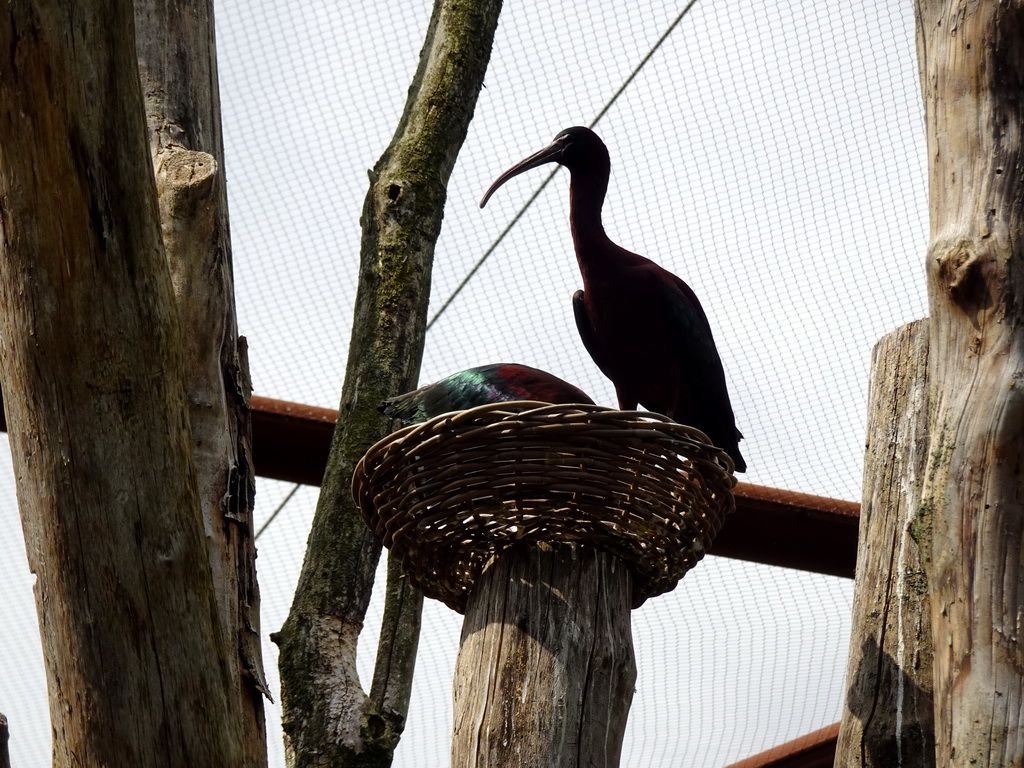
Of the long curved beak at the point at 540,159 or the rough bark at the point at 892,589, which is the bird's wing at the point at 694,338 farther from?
the rough bark at the point at 892,589

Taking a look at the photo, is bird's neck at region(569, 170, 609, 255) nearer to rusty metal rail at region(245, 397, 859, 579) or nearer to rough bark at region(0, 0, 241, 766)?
rusty metal rail at region(245, 397, 859, 579)

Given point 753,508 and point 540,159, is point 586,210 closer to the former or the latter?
point 540,159

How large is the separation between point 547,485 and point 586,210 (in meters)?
1.70

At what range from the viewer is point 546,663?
1.99m

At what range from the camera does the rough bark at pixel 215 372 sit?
7.55ft

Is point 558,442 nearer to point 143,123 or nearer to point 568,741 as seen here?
point 568,741

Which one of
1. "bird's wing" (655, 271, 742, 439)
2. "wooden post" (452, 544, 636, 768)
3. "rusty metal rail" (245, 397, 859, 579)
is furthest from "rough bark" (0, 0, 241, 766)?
"bird's wing" (655, 271, 742, 439)

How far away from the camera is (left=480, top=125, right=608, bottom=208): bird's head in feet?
12.2

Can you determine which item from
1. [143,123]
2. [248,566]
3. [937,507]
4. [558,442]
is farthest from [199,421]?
[937,507]

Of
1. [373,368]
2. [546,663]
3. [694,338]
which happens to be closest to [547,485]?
[546,663]

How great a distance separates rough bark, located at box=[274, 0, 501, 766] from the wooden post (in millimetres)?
610

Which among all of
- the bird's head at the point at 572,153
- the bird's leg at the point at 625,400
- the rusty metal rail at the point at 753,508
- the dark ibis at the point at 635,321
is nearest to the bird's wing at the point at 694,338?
the dark ibis at the point at 635,321

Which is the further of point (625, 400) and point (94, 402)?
point (625, 400)

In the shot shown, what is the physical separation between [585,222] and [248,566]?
163 centimetres
